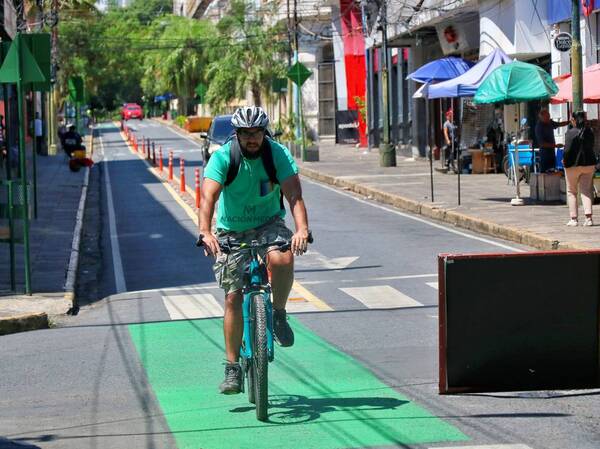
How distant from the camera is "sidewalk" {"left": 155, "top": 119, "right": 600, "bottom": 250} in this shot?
18.4 metres

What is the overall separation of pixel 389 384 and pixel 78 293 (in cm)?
755

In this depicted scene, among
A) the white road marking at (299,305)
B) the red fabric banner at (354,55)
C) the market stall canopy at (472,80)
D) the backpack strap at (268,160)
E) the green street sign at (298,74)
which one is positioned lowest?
the white road marking at (299,305)

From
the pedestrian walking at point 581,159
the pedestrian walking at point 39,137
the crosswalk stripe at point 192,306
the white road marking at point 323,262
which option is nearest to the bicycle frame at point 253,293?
the crosswalk stripe at point 192,306

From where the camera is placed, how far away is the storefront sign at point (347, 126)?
58312 mm

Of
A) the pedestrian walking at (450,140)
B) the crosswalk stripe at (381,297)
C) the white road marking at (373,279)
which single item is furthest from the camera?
the pedestrian walking at (450,140)

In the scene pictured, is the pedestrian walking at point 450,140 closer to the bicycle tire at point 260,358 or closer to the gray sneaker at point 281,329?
the gray sneaker at point 281,329

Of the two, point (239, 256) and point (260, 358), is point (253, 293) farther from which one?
point (260, 358)

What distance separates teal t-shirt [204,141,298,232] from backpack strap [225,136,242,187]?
0.03 meters

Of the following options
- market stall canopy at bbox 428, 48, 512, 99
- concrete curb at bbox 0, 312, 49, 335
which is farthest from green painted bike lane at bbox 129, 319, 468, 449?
market stall canopy at bbox 428, 48, 512, 99

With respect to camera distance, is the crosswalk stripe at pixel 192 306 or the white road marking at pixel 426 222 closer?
the crosswalk stripe at pixel 192 306

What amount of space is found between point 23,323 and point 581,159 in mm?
9695

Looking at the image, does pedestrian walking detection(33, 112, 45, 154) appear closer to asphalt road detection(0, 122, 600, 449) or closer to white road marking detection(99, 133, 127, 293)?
white road marking detection(99, 133, 127, 293)

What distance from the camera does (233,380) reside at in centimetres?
795

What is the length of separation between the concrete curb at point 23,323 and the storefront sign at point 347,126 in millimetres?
45331
